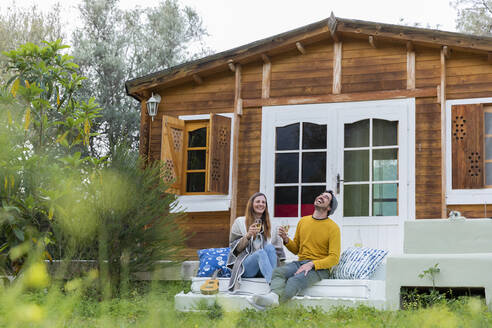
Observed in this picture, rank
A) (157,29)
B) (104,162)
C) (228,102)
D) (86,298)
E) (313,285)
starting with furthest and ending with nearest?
(157,29), (228,102), (104,162), (86,298), (313,285)

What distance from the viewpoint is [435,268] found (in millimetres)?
6066

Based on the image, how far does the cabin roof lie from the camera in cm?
900

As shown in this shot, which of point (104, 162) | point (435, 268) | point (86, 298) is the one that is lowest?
point (86, 298)

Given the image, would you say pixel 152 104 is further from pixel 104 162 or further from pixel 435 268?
pixel 435 268

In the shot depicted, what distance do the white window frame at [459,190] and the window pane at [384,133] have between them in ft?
2.30

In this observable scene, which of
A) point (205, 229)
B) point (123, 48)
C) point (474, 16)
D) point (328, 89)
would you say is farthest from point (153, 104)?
point (474, 16)

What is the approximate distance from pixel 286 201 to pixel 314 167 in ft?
2.03

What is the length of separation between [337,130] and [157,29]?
12.7 m

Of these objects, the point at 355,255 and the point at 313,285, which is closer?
the point at 313,285

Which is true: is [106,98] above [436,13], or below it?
below

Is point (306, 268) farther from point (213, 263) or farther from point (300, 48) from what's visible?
point (300, 48)

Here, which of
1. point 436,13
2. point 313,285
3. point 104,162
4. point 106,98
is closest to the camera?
point 313,285

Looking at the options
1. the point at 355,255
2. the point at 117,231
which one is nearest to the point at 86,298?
the point at 117,231

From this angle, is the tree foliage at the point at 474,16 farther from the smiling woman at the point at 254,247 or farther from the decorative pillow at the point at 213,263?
the smiling woman at the point at 254,247
